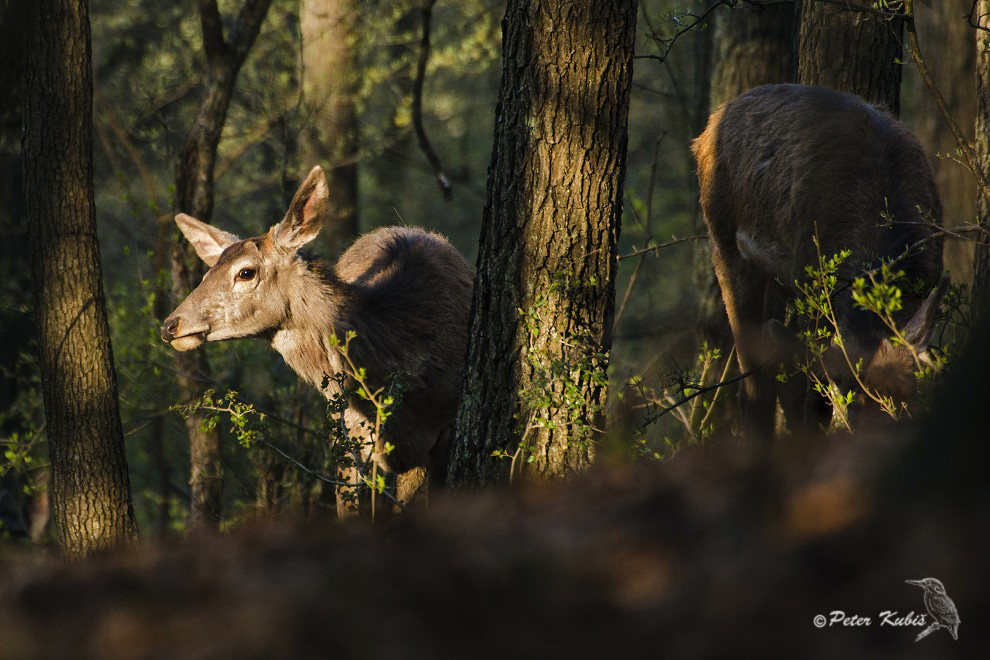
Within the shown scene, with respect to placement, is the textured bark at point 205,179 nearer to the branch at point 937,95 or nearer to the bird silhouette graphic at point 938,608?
the branch at point 937,95

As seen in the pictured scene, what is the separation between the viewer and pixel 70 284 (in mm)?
7238

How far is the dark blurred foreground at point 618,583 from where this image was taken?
2.52 m

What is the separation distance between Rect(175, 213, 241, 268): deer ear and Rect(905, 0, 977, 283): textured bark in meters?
8.98

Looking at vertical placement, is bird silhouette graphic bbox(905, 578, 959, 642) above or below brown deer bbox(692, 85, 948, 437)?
below

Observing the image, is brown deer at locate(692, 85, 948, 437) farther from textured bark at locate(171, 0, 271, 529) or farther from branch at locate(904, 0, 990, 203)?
textured bark at locate(171, 0, 271, 529)

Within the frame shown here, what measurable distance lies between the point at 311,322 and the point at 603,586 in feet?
18.6

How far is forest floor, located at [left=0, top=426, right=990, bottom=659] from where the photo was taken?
2521mm

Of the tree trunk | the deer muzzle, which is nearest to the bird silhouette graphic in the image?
the tree trunk

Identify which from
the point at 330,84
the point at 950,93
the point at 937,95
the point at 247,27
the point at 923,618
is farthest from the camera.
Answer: the point at 950,93

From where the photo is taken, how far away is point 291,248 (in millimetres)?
8203

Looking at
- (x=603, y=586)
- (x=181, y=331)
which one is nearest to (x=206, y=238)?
(x=181, y=331)

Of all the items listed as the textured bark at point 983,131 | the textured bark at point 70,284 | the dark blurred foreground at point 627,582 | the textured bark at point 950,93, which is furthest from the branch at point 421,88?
the dark blurred foreground at point 627,582

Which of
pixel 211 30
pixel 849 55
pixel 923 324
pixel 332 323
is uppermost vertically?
pixel 211 30

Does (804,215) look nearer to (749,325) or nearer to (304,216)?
(749,325)
